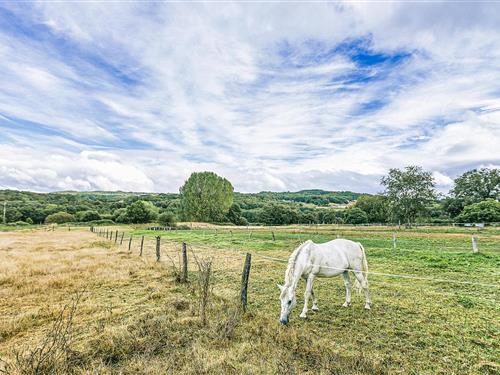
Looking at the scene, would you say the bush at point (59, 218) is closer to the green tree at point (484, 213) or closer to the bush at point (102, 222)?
the bush at point (102, 222)

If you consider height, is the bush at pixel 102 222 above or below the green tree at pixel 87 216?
below

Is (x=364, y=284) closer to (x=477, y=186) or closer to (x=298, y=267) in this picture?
(x=298, y=267)

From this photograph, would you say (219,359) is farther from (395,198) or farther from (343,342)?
(395,198)

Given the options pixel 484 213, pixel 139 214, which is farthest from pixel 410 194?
pixel 139 214

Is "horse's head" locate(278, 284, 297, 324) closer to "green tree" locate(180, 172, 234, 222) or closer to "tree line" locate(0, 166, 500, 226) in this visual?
"tree line" locate(0, 166, 500, 226)

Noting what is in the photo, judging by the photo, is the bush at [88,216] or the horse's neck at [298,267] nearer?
the horse's neck at [298,267]

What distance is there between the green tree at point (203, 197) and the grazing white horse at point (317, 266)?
5927cm

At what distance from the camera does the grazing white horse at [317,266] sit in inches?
242

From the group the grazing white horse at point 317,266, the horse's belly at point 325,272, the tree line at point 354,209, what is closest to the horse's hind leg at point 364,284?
the grazing white horse at point 317,266

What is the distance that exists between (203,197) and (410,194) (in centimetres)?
4332

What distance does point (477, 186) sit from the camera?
6019 cm

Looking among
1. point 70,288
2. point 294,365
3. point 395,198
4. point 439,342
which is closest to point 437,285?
point 439,342

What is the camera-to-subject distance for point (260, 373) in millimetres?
4059

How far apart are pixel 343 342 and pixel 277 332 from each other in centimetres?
126
